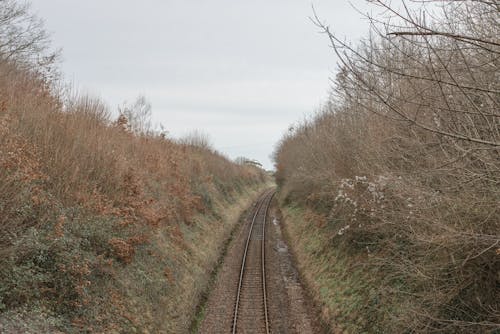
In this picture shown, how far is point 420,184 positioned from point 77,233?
737cm

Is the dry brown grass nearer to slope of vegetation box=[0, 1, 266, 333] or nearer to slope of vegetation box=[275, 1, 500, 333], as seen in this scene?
slope of vegetation box=[0, 1, 266, 333]

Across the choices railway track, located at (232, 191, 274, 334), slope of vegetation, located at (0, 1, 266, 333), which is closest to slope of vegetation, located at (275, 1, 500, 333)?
railway track, located at (232, 191, 274, 334)

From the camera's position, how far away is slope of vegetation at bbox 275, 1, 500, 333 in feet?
13.8

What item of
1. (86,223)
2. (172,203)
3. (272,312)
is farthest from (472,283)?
(172,203)

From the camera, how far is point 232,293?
1317 centimetres

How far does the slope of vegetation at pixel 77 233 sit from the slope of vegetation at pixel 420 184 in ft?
16.8

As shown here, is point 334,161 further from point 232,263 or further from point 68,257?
point 68,257

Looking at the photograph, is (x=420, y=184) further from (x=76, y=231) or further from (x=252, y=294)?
(x=252, y=294)

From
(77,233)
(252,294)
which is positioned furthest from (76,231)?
(252,294)

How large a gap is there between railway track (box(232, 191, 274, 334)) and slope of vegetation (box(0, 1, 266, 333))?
4.66 ft

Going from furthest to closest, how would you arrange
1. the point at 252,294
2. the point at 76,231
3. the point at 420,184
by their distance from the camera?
1. the point at 252,294
2. the point at 76,231
3. the point at 420,184

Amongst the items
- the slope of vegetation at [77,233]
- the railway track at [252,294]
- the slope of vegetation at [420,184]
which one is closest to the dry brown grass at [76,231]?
the slope of vegetation at [77,233]

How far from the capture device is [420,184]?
6.08 m

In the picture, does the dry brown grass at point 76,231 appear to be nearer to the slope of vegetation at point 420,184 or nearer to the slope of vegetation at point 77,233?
the slope of vegetation at point 77,233
